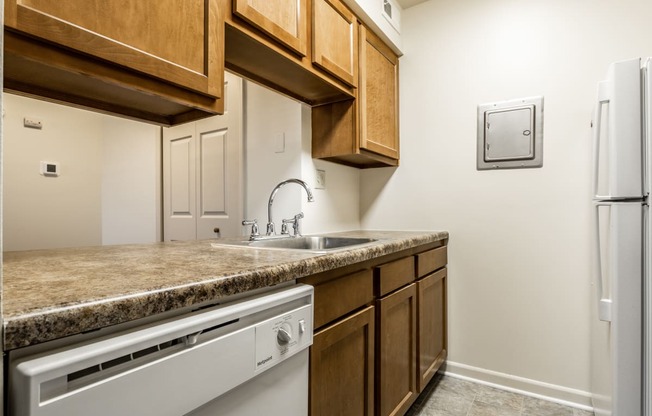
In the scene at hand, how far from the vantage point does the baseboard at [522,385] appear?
1826mm

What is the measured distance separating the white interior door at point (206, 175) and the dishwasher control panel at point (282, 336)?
1.26 m

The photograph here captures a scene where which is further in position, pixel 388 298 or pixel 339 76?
pixel 339 76

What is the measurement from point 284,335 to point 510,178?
1759 mm

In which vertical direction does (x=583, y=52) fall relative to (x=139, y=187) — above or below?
above

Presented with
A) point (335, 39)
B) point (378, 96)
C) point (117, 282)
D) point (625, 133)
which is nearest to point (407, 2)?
point (378, 96)

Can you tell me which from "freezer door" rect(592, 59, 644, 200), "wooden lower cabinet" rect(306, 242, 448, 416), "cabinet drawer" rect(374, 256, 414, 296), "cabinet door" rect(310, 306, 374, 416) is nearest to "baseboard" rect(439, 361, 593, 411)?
"wooden lower cabinet" rect(306, 242, 448, 416)

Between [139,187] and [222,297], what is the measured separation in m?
2.29

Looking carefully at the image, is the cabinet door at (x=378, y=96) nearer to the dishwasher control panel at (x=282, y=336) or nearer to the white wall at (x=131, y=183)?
the dishwasher control panel at (x=282, y=336)

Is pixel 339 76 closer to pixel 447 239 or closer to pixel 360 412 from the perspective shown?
pixel 447 239

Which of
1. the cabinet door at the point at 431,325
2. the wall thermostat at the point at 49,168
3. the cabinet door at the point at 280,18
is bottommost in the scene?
the cabinet door at the point at 431,325

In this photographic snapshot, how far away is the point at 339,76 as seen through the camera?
1629 mm

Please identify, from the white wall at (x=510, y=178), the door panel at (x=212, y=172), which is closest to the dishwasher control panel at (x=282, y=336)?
the door panel at (x=212, y=172)

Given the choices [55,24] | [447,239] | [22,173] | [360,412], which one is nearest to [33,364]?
[55,24]

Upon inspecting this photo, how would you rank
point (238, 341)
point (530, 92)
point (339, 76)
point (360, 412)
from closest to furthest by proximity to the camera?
point (238, 341), point (360, 412), point (339, 76), point (530, 92)
